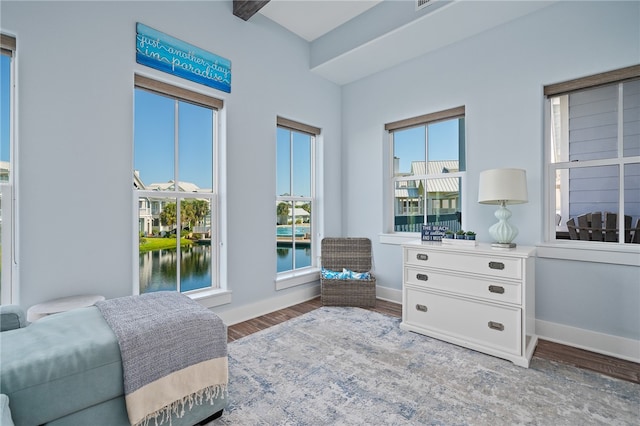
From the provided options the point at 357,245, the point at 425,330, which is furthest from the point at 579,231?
the point at 357,245

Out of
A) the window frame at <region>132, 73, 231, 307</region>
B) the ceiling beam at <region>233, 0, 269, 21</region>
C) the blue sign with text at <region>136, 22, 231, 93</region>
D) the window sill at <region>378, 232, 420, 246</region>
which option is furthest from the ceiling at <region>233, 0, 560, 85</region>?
the window sill at <region>378, 232, 420, 246</region>

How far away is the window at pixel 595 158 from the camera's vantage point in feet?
7.96

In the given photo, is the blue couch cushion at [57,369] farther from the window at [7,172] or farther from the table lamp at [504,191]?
the table lamp at [504,191]

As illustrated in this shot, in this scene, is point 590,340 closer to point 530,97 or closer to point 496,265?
point 496,265

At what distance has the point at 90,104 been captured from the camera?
7.23ft

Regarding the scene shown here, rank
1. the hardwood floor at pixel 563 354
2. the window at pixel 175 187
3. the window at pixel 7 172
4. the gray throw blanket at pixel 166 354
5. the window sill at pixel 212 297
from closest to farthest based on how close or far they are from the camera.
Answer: the gray throw blanket at pixel 166 354 < the window at pixel 7 172 < the hardwood floor at pixel 563 354 < the window at pixel 175 187 < the window sill at pixel 212 297

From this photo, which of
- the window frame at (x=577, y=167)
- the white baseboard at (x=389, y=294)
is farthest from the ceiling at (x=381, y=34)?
the white baseboard at (x=389, y=294)

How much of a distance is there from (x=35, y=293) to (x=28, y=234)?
0.39 m

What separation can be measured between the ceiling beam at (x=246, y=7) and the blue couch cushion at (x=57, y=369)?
9.67 feet

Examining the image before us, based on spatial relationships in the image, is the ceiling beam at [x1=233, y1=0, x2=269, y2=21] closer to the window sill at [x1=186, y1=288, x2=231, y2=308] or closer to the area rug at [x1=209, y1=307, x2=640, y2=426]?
the window sill at [x1=186, y1=288, x2=231, y2=308]

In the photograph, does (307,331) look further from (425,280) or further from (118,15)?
(118,15)

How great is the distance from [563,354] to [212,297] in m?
3.08

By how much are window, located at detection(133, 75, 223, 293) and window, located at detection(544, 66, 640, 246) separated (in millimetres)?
3246

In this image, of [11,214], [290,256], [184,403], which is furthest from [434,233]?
[11,214]
